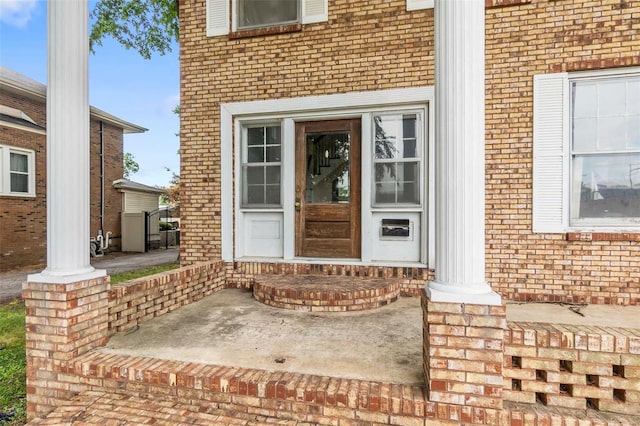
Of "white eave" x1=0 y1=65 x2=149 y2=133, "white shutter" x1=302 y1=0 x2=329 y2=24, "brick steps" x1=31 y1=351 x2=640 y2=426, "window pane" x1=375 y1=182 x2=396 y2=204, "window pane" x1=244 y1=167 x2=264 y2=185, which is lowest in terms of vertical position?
"brick steps" x1=31 y1=351 x2=640 y2=426

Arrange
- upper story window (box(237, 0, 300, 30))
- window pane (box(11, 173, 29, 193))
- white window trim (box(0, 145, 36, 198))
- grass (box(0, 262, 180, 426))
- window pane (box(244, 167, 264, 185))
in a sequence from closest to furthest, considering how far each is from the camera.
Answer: grass (box(0, 262, 180, 426)) → upper story window (box(237, 0, 300, 30)) → window pane (box(244, 167, 264, 185)) → white window trim (box(0, 145, 36, 198)) → window pane (box(11, 173, 29, 193))

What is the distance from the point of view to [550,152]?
383 cm

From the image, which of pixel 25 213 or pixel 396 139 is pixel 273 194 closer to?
pixel 396 139

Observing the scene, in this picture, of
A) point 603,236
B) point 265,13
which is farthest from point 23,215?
point 603,236

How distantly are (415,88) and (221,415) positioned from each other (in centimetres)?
394

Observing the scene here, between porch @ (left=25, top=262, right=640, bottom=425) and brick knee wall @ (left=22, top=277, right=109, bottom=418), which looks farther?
brick knee wall @ (left=22, top=277, right=109, bottom=418)

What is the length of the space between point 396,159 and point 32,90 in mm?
12042

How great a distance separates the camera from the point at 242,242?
484 centimetres

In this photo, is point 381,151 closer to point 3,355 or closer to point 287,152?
point 287,152

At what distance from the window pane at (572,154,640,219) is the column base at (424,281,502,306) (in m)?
2.80

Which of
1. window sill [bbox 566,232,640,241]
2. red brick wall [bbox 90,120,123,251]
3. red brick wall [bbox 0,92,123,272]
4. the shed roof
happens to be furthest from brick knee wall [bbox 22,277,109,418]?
the shed roof

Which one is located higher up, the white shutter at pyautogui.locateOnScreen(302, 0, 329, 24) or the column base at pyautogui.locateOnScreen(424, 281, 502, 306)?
the white shutter at pyautogui.locateOnScreen(302, 0, 329, 24)

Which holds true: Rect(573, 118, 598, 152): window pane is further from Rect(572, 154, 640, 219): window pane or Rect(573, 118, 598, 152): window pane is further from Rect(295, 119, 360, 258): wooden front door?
Rect(295, 119, 360, 258): wooden front door

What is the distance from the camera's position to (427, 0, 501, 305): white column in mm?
1968
